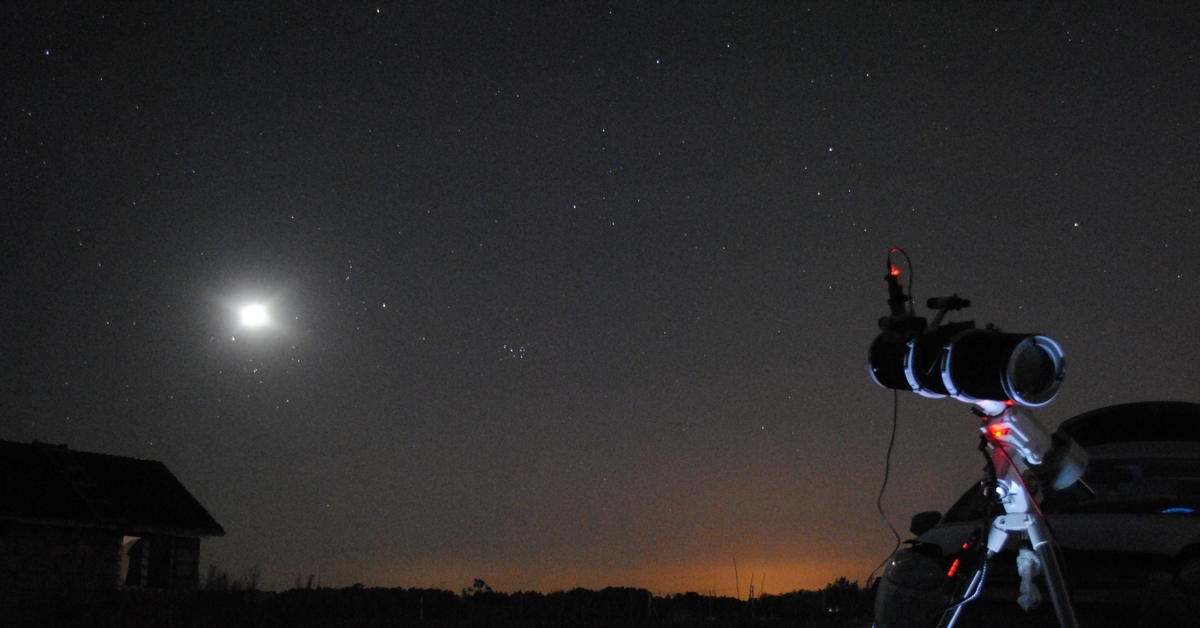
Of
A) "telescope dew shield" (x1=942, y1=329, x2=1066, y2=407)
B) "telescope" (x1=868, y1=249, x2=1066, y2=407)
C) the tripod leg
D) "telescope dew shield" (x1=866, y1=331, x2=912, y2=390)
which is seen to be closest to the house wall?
"telescope dew shield" (x1=866, y1=331, x2=912, y2=390)

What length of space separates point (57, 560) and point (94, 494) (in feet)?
7.74

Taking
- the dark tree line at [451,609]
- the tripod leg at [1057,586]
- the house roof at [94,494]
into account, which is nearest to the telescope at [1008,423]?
the tripod leg at [1057,586]

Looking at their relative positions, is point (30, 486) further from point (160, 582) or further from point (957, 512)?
point (957, 512)

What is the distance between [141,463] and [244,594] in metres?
8.87

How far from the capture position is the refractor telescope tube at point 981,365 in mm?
3096

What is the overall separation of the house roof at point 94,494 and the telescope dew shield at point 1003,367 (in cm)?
2101

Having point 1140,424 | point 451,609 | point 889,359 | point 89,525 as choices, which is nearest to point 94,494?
point 89,525

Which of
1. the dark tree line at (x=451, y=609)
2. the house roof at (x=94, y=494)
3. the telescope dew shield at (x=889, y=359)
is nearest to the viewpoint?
the telescope dew shield at (x=889, y=359)

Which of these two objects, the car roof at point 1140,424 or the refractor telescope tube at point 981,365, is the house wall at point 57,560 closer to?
the car roof at point 1140,424

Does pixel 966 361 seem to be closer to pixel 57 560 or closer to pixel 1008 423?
pixel 1008 423

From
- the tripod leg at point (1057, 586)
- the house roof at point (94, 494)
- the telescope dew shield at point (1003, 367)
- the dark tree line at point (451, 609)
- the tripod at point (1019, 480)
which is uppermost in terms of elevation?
the house roof at point (94, 494)

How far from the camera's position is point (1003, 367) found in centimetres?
307

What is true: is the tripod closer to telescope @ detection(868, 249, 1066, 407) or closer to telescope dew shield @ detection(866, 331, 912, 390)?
telescope @ detection(868, 249, 1066, 407)

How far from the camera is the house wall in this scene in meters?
19.7
